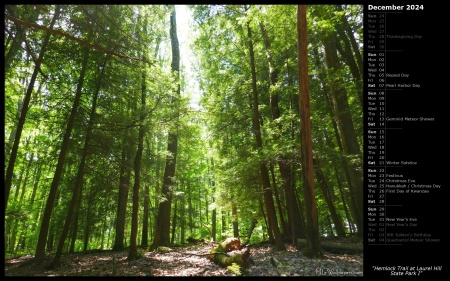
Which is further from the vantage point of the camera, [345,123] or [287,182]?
[287,182]

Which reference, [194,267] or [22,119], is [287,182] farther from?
[22,119]

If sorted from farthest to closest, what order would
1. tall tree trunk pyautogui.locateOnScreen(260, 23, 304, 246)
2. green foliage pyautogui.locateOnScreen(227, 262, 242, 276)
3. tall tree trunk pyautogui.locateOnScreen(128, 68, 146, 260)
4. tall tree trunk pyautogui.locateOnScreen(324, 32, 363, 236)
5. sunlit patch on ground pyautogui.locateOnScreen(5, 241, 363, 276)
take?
tall tree trunk pyautogui.locateOnScreen(260, 23, 304, 246), tall tree trunk pyautogui.locateOnScreen(128, 68, 146, 260), tall tree trunk pyautogui.locateOnScreen(324, 32, 363, 236), green foliage pyautogui.locateOnScreen(227, 262, 242, 276), sunlit patch on ground pyautogui.locateOnScreen(5, 241, 363, 276)

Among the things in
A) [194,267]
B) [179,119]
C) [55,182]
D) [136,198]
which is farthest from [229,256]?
[55,182]

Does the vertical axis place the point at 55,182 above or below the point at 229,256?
above

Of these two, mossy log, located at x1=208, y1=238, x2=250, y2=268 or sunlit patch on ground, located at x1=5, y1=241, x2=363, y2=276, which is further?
mossy log, located at x1=208, y1=238, x2=250, y2=268

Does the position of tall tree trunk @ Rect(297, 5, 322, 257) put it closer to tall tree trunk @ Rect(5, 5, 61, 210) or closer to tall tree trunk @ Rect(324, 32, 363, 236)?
tall tree trunk @ Rect(324, 32, 363, 236)

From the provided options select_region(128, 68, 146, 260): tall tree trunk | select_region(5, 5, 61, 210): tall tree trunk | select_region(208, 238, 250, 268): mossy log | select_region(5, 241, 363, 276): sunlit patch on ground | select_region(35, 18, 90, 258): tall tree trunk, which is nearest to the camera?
select_region(5, 241, 363, 276): sunlit patch on ground

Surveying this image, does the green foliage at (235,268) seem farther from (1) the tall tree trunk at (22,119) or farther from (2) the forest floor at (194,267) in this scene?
(1) the tall tree trunk at (22,119)

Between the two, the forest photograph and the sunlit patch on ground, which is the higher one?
the forest photograph

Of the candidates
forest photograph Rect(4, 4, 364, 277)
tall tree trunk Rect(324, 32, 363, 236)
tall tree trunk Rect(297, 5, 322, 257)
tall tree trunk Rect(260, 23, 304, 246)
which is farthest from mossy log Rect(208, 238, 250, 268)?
tall tree trunk Rect(324, 32, 363, 236)

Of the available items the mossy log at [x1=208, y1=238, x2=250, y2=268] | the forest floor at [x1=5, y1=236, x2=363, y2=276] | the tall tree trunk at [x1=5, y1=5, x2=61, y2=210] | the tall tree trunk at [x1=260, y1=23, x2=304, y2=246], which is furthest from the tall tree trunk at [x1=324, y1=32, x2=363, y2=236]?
the tall tree trunk at [x1=5, y1=5, x2=61, y2=210]
